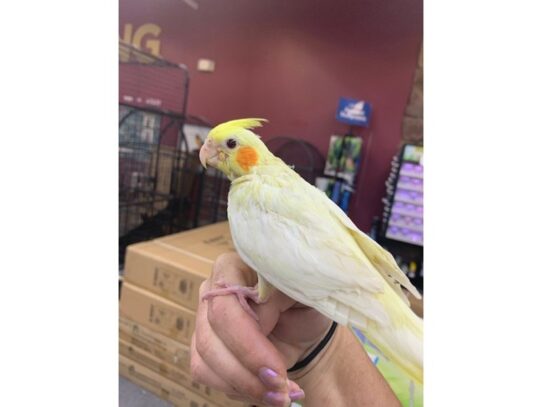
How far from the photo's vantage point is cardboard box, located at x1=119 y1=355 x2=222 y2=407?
63cm

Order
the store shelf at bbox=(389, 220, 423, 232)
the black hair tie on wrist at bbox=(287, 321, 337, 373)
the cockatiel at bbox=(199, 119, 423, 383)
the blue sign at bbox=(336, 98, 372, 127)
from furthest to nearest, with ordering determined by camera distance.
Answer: the store shelf at bbox=(389, 220, 423, 232)
the blue sign at bbox=(336, 98, 372, 127)
the black hair tie on wrist at bbox=(287, 321, 337, 373)
the cockatiel at bbox=(199, 119, 423, 383)

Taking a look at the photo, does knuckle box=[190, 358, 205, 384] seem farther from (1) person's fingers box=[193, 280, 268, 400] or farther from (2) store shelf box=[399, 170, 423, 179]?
(2) store shelf box=[399, 170, 423, 179]

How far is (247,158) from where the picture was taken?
42 centimetres

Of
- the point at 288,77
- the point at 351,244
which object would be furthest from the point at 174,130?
the point at 351,244

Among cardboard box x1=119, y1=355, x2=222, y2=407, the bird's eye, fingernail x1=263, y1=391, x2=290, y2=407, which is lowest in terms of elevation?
cardboard box x1=119, y1=355, x2=222, y2=407

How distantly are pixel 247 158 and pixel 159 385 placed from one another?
481 millimetres

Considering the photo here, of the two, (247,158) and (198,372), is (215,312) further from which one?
(247,158)

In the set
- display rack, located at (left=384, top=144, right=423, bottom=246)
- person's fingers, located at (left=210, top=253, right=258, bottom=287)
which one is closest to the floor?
person's fingers, located at (left=210, top=253, right=258, bottom=287)

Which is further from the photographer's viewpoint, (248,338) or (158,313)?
(158,313)

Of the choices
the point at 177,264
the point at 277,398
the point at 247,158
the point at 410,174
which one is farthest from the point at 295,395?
the point at 410,174

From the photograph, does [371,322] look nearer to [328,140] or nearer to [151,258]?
[328,140]

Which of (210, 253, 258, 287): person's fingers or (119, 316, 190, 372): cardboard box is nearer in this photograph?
(210, 253, 258, 287): person's fingers

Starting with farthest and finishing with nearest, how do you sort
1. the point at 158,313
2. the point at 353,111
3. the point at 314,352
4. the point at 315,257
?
the point at 158,313 < the point at 353,111 < the point at 314,352 < the point at 315,257
